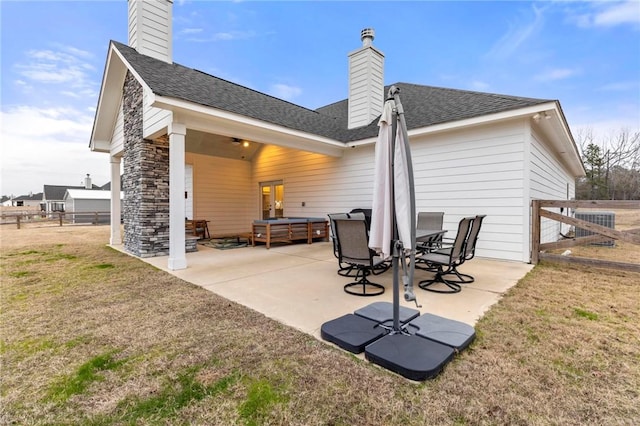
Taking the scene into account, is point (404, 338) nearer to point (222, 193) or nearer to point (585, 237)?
point (585, 237)

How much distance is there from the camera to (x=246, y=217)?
474 inches

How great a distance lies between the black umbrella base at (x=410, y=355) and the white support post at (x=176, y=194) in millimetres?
4324

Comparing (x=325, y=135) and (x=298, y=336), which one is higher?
(x=325, y=135)

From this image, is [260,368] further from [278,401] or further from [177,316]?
[177,316]

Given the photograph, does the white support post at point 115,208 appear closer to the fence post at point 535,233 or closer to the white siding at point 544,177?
the fence post at point 535,233

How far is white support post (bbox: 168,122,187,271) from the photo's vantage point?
520cm

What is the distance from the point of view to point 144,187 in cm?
668

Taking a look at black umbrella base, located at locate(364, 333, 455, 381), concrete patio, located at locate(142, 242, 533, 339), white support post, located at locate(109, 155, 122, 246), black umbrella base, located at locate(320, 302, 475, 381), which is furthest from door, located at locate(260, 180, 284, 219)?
black umbrella base, located at locate(364, 333, 455, 381)

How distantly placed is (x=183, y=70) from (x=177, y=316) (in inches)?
261

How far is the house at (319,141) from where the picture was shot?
18.2 ft

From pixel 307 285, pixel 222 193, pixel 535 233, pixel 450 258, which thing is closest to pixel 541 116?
pixel 535 233

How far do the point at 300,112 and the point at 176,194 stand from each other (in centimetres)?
591

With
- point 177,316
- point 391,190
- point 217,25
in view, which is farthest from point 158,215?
point 217,25

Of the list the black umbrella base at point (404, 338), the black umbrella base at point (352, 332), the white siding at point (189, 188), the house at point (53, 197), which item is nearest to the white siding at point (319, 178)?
the white siding at point (189, 188)
